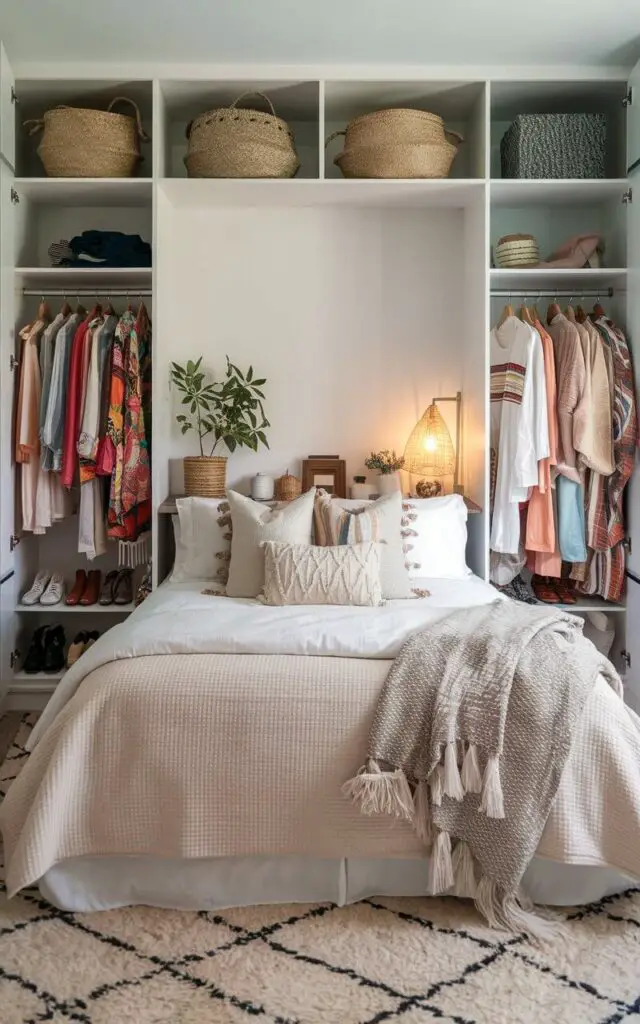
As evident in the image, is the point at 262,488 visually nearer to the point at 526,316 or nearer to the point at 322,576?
the point at 322,576

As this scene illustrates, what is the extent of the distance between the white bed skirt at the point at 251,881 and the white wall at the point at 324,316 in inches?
83.4

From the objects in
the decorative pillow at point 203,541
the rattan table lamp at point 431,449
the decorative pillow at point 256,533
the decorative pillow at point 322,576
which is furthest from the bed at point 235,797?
the rattan table lamp at point 431,449

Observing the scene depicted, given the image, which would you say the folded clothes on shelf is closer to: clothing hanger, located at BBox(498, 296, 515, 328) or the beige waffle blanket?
clothing hanger, located at BBox(498, 296, 515, 328)

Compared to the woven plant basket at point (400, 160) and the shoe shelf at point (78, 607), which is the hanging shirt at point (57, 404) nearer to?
the shoe shelf at point (78, 607)

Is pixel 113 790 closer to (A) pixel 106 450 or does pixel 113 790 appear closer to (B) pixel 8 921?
(B) pixel 8 921

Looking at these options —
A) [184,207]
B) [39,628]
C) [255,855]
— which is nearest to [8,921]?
[255,855]

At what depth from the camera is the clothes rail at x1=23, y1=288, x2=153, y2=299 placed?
3.94m

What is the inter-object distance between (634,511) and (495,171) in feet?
5.48

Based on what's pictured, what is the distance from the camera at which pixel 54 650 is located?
3.92 m

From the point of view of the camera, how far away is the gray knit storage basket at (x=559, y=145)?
12.2 ft

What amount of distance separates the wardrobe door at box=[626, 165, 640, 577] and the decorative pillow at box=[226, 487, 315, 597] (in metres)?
1.35

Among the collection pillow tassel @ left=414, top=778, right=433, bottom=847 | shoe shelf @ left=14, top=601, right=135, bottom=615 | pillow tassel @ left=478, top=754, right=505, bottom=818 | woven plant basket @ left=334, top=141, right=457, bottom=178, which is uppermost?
woven plant basket @ left=334, top=141, right=457, bottom=178

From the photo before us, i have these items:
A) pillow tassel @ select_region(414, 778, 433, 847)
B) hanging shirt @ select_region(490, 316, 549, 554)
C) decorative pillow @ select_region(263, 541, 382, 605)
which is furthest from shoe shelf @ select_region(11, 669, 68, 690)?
pillow tassel @ select_region(414, 778, 433, 847)

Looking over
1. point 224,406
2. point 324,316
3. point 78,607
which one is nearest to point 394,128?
point 324,316
